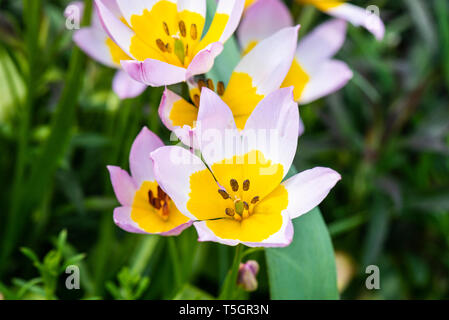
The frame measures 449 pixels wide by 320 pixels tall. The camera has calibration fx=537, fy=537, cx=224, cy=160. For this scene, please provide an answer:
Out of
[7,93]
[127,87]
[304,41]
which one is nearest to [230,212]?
[127,87]

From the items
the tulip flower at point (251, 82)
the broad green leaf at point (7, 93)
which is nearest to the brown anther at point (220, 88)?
the tulip flower at point (251, 82)

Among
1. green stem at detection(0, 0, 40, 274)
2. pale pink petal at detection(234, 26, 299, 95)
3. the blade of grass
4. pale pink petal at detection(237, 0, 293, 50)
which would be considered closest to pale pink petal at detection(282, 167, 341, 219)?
pale pink petal at detection(234, 26, 299, 95)

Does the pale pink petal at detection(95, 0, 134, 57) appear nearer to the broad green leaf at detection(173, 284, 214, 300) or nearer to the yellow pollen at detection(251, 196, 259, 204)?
the yellow pollen at detection(251, 196, 259, 204)

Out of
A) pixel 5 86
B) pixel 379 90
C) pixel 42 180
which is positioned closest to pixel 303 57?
pixel 42 180

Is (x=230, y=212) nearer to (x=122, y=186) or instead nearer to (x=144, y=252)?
(x=122, y=186)

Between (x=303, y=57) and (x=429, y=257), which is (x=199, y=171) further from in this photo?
(x=429, y=257)
